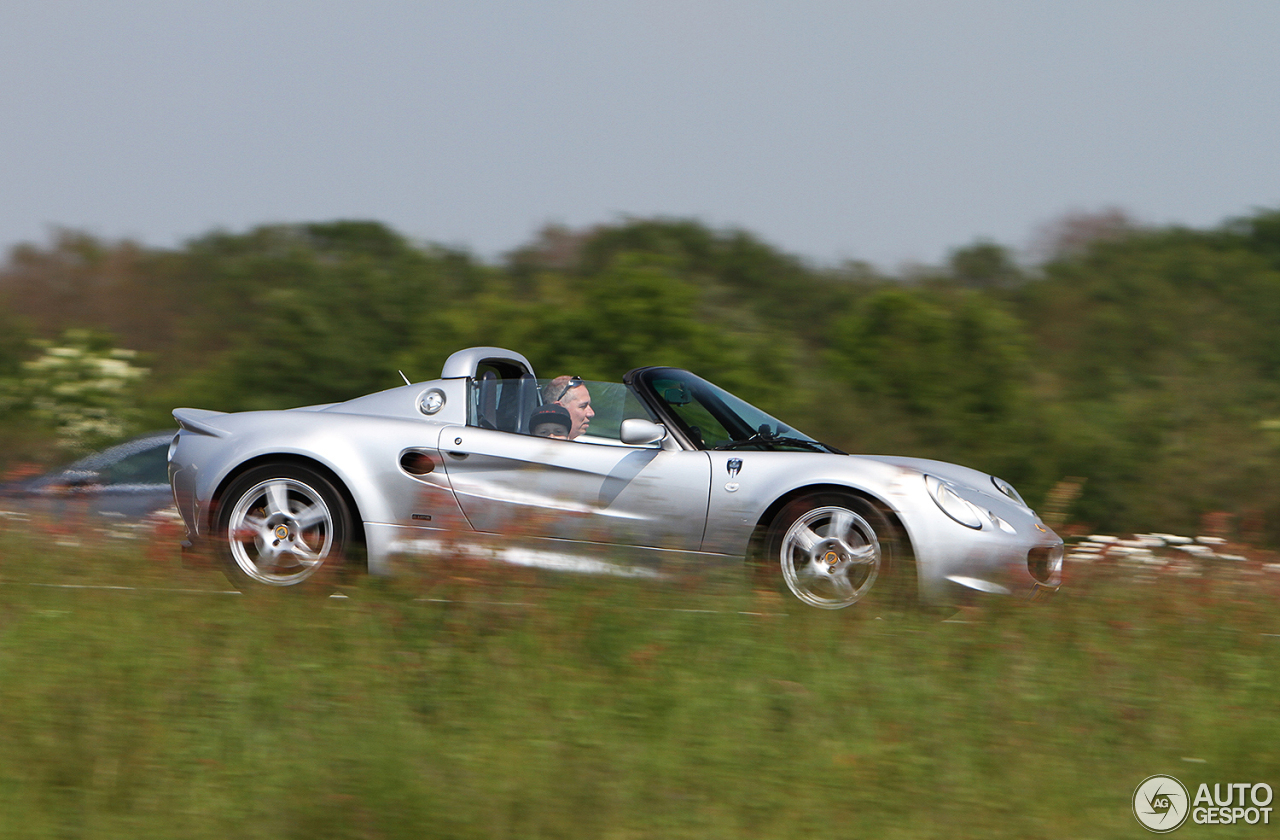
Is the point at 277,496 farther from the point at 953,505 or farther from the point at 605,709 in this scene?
A: the point at 953,505

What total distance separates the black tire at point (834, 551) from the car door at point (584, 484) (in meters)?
0.39

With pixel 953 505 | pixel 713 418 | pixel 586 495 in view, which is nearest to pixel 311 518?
pixel 586 495

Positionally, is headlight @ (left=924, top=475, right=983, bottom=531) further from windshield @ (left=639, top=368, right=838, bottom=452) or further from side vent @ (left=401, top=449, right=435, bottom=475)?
side vent @ (left=401, top=449, right=435, bottom=475)

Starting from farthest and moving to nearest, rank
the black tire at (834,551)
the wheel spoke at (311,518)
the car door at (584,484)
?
the wheel spoke at (311,518)
the car door at (584,484)
the black tire at (834,551)

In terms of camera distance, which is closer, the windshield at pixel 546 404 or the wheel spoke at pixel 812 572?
the wheel spoke at pixel 812 572

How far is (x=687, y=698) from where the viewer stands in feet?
13.2

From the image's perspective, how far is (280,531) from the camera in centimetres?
570

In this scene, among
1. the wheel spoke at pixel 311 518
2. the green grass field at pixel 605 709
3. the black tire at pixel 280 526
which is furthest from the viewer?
the wheel spoke at pixel 311 518

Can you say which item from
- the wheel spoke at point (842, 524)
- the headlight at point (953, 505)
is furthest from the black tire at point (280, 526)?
the headlight at point (953, 505)

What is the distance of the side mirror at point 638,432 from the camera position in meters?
5.48

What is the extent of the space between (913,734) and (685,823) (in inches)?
36.5

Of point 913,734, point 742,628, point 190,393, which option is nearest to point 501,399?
point 742,628

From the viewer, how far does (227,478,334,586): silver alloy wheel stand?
18.5 ft

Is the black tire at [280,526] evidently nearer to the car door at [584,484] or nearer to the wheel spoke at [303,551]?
the wheel spoke at [303,551]
